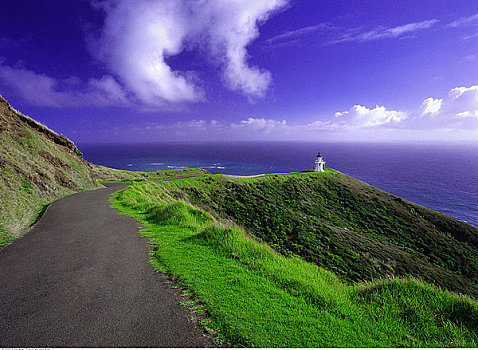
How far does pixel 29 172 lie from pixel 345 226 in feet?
127

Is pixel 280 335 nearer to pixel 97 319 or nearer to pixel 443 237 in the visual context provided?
pixel 97 319

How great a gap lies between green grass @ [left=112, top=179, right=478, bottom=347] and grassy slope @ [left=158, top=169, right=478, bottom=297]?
474 inches

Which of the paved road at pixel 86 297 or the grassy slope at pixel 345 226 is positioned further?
the grassy slope at pixel 345 226

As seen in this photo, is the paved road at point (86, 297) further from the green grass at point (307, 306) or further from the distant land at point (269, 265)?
the green grass at point (307, 306)

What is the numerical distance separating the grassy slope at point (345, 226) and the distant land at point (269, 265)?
217mm

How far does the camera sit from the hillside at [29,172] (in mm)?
9773

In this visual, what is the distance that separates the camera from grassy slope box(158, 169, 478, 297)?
19453mm

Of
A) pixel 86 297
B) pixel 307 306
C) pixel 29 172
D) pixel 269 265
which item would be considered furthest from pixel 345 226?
pixel 29 172

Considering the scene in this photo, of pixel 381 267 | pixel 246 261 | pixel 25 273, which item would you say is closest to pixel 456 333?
pixel 246 261

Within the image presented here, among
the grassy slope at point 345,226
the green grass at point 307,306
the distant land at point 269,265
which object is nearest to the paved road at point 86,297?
the distant land at point 269,265

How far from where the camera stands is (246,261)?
18.7 ft

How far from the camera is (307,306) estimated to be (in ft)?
12.9

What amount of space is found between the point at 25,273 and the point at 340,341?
26.0ft

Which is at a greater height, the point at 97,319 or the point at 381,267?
the point at 97,319
